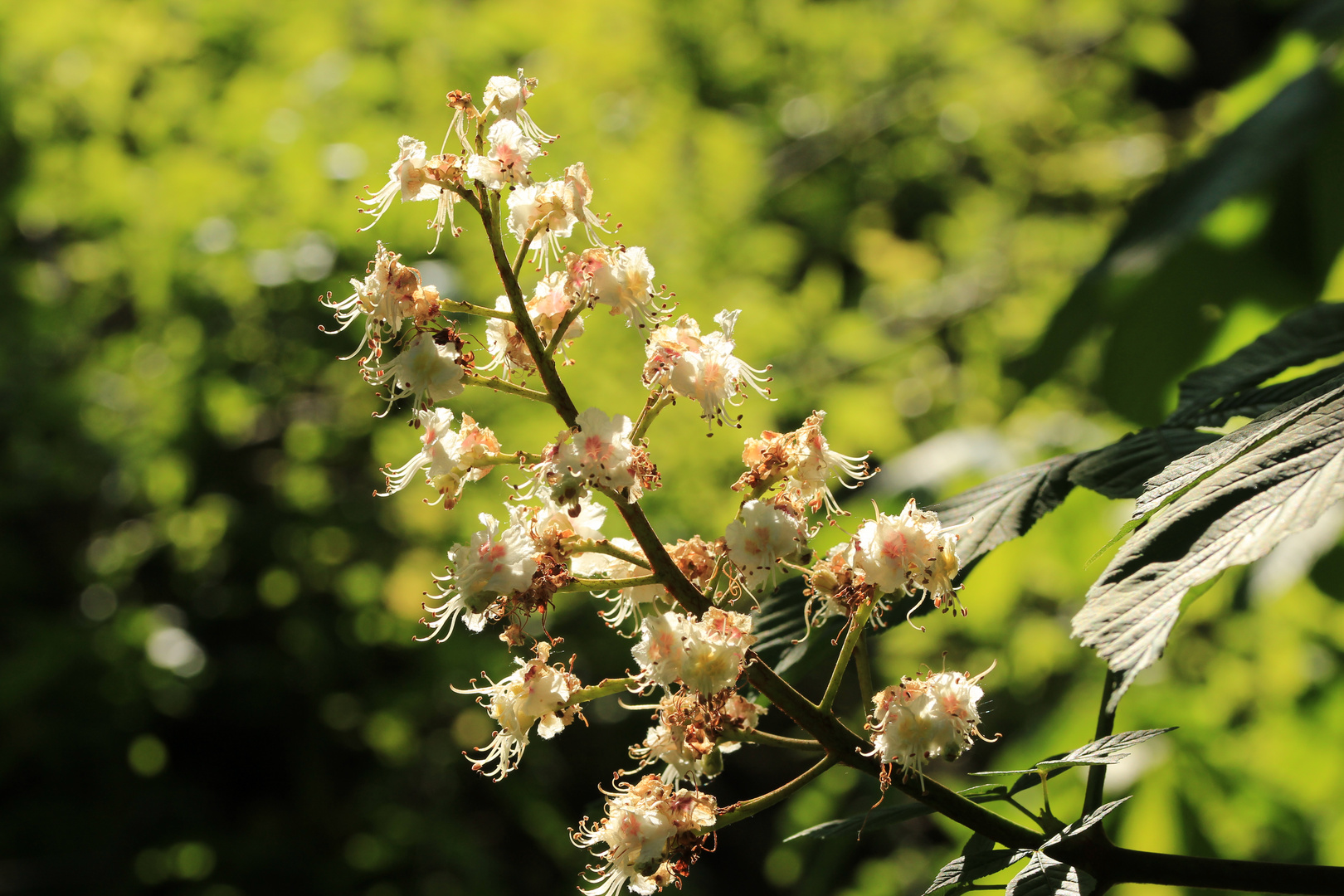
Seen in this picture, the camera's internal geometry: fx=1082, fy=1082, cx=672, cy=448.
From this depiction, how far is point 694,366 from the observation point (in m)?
0.70

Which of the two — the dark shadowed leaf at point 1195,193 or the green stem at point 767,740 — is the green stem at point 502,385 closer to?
the green stem at point 767,740

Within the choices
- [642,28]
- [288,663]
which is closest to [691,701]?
[288,663]

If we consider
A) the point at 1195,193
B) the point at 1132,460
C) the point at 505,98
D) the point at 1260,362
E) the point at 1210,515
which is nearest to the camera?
the point at 1210,515


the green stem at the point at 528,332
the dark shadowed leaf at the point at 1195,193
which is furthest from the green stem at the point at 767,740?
the dark shadowed leaf at the point at 1195,193

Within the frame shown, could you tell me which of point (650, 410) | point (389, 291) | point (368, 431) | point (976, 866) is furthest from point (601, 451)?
point (368, 431)

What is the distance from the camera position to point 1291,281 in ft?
5.24

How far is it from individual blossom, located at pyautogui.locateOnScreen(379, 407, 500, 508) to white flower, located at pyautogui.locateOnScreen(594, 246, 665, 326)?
0.12 metres

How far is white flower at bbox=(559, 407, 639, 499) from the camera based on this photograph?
640 millimetres

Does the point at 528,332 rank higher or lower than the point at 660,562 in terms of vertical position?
higher

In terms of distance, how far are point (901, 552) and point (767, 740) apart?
15cm

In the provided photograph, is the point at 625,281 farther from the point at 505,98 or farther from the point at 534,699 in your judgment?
the point at 534,699

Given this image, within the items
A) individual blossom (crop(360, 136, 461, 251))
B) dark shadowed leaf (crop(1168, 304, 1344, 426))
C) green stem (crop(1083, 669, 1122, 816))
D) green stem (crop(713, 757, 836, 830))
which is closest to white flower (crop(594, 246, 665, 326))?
individual blossom (crop(360, 136, 461, 251))

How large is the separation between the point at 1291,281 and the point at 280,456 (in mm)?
2939

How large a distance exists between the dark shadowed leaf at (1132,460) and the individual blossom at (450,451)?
0.47m
